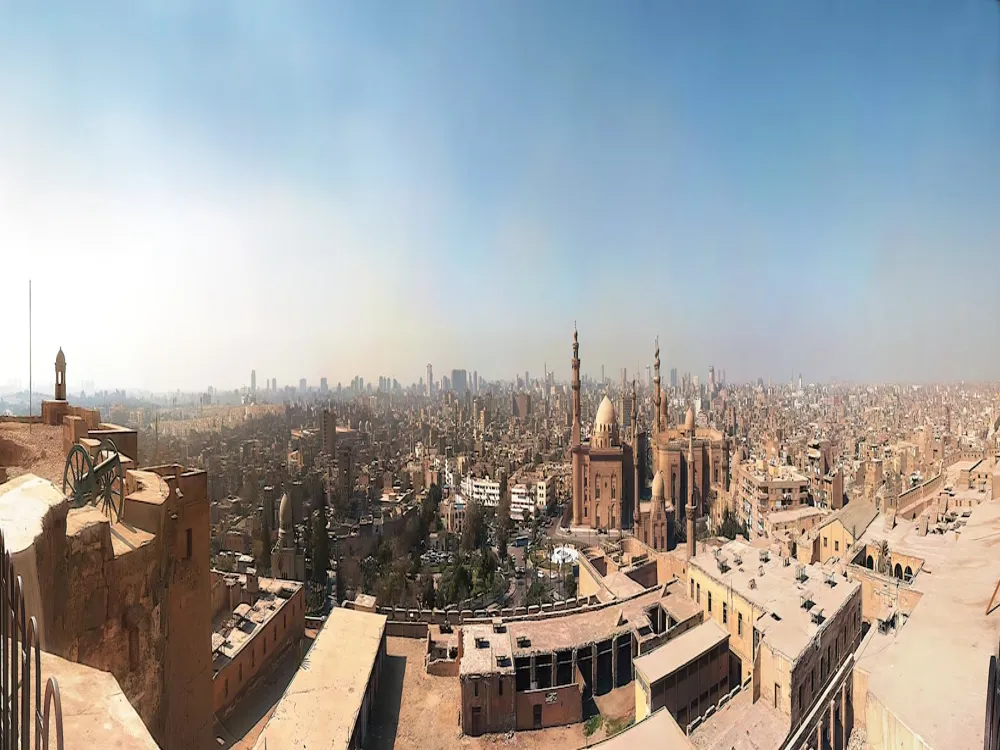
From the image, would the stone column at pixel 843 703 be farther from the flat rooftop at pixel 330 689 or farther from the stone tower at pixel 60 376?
the stone tower at pixel 60 376

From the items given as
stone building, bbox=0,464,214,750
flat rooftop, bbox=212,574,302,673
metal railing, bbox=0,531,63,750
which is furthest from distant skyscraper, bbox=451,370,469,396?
metal railing, bbox=0,531,63,750

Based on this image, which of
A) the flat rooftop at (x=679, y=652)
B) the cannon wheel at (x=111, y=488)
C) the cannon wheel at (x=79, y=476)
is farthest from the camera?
the flat rooftop at (x=679, y=652)

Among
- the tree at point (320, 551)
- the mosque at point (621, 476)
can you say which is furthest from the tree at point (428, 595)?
the mosque at point (621, 476)

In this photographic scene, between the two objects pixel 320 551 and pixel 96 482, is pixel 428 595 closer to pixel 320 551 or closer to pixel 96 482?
pixel 320 551

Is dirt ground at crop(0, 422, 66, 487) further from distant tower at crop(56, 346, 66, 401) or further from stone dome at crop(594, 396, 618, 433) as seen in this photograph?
stone dome at crop(594, 396, 618, 433)

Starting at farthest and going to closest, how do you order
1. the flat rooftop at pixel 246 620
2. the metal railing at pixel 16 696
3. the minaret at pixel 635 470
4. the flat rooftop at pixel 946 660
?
the minaret at pixel 635 470, the flat rooftop at pixel 246 620, the flat rooftop at pixel 946 660, the metal railing at pixel 16 696

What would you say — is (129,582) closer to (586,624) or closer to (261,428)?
(586,624)

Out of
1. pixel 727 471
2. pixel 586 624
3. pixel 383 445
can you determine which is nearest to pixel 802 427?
pixel 727 471
